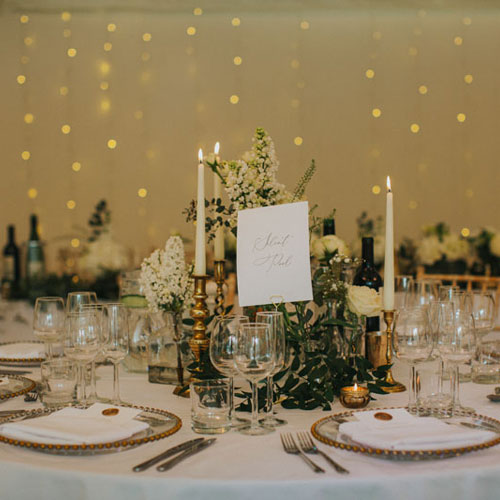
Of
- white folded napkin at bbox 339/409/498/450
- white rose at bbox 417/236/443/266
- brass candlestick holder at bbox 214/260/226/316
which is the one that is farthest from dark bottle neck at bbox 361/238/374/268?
white rose at bbox 417/236/443/266

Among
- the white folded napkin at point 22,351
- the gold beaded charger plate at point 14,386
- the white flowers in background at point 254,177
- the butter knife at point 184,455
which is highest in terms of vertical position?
the white flowers in background at point 254,177

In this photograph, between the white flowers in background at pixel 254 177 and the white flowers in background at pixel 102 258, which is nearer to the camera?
the white flowers in background at pixel 254 177

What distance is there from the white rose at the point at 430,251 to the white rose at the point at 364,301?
2480 millimetres

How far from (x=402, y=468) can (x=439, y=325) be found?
0.39 metres

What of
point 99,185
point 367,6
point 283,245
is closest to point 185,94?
point 99,185

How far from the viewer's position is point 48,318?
167 cm

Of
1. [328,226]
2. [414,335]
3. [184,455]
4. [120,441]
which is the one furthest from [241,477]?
[328,226]

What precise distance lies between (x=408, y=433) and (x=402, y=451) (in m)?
0.07

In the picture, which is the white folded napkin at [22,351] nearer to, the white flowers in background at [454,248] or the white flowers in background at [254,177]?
the white flowers in background at [254,177]

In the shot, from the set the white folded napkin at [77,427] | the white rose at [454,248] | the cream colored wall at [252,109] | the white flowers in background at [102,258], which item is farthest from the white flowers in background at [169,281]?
the cream colored wall at [252,109]

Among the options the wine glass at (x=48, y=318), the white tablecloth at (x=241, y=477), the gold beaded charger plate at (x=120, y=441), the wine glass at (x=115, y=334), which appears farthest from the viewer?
the wine glass at (x=48, y=318)

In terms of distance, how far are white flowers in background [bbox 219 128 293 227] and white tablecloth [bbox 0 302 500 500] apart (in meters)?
0.62

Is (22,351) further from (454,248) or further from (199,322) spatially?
(454,248)

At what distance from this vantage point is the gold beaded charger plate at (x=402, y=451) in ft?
3.55
